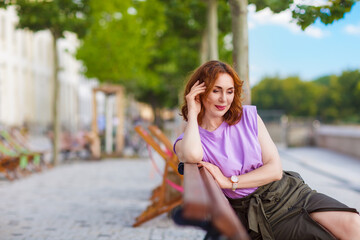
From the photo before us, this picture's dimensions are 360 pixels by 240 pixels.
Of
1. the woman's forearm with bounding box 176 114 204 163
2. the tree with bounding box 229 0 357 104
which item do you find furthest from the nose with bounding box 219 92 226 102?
the tree with bounding box 229 0 357 104

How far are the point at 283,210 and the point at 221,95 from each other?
0.73 meters

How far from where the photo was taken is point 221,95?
9.34 ft

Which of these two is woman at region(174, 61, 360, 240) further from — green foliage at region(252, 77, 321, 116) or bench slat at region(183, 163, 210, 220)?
green foliage at region(252, 77, 321, 116)

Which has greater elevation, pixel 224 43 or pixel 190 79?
pixel 224 43

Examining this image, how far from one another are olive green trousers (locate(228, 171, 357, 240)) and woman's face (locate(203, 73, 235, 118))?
501 mm

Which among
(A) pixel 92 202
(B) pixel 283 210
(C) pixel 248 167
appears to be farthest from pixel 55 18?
(B) pixel 283 210

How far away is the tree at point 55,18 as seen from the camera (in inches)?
524

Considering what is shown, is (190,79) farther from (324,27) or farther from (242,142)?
(324,27)

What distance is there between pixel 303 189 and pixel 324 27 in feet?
9.20

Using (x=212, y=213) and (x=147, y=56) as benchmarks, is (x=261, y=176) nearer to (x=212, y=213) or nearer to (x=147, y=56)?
(x=212, y=213)

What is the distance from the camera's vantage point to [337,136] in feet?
65.7

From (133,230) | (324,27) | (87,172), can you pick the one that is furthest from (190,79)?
(87,172)

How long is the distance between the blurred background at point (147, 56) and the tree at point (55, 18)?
29 mm

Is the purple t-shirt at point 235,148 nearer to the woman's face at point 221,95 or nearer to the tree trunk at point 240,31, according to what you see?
the woman's face at point 221,95
